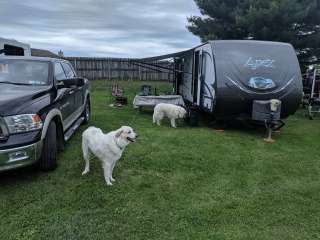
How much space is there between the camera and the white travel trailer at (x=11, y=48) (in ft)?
40.2

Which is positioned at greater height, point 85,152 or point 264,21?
point 264,21

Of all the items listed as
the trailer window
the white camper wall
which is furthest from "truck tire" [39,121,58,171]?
the white camper wall

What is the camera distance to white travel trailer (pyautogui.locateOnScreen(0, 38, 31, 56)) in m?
12.2

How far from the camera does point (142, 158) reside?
5.70 meters

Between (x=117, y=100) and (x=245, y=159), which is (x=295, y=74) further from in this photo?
(x=117, y=100)

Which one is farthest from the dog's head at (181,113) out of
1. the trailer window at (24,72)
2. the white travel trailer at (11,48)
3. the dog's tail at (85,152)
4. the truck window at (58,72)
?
the white travel trailer at (11,48)

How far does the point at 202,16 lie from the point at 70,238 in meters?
15.6

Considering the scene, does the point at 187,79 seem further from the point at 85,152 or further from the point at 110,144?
the point at 110,144

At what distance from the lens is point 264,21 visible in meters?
14.0

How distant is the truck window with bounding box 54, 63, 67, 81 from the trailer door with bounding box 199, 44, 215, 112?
11.7 ft

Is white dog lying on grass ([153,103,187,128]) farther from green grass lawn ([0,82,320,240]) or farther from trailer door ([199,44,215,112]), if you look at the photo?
green grass lawn ([0,82,320,240])

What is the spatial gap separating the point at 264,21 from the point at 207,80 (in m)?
7.16

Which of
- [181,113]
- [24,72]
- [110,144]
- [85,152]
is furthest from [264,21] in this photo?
[110,144]

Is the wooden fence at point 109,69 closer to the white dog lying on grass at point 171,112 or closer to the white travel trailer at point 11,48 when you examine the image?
the white travel trailer at point 11,48
